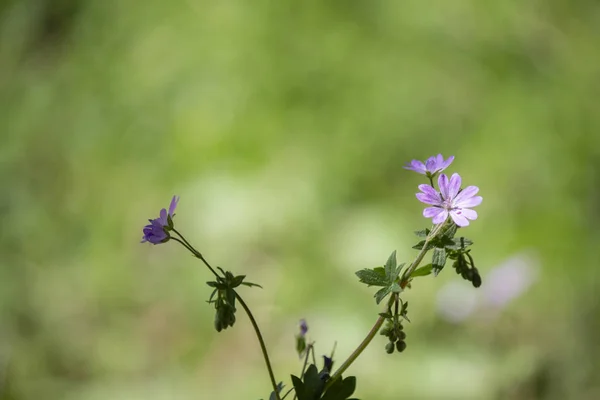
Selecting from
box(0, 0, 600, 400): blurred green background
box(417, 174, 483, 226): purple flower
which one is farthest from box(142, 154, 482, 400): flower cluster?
box(0, 0, 600, 400): blurred green background

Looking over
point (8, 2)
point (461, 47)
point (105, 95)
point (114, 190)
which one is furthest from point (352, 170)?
point (8, 2)

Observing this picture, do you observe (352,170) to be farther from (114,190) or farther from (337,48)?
(114,190)

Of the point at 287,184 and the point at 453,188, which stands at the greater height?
the point at 287,184

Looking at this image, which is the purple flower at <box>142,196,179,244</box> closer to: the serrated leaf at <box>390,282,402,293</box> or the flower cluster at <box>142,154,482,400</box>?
the flower cluster at <box>142,154,482,400</box>

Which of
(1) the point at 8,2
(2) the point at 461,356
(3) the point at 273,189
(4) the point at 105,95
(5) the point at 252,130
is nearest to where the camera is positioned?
(2) the point at 461,356

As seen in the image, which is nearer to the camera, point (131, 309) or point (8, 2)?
point (131, 309)

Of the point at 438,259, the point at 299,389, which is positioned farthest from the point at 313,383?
the point at 438,259

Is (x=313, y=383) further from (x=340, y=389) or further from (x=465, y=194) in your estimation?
(x=465, y=194)
